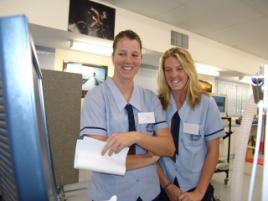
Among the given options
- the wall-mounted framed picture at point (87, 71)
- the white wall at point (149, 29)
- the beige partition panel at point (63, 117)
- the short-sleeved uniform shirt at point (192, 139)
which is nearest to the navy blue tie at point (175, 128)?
the short-sleeved uniform shirt at point (192, 139)

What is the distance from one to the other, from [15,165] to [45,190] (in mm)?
42

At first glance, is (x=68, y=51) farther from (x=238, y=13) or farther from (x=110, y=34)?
(x=238, y=13)

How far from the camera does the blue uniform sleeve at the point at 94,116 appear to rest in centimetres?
107

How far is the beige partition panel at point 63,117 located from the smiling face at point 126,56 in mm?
1527

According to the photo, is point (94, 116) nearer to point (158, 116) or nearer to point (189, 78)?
point (158, 116)

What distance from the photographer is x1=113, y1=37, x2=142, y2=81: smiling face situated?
3.86 feet

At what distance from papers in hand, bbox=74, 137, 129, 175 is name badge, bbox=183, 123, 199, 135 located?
0.63 meters

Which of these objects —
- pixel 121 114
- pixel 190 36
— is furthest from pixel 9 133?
pixel 190 36

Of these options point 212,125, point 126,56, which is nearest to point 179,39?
point 212,125

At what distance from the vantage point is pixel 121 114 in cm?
114

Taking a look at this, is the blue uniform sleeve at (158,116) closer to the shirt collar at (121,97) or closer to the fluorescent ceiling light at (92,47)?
the shirt collar at (121,97)

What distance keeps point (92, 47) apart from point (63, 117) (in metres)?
1.41

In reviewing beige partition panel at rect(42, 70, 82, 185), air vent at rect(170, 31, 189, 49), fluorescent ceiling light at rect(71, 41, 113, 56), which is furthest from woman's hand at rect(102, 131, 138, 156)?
air vent at rect(170, 31, 189, 49)

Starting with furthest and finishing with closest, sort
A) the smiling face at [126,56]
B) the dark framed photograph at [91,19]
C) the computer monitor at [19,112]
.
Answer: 1. the dark framed photograph at [91,19]
2. the smiling face at [126,56]
3. the computer monitor at [19,112]
